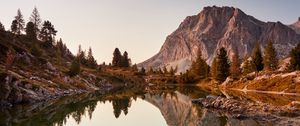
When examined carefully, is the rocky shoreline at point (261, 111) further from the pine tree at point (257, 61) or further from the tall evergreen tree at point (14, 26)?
the tall evergreen tree at point (14, 26)

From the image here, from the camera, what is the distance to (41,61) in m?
125

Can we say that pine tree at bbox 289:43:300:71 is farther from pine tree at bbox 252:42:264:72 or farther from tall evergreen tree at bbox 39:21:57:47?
Answer: tall evergreen tree at bbox 39:21:57:47

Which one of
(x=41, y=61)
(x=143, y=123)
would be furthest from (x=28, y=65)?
(x=143, y=123)

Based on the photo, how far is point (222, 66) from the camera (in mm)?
149250

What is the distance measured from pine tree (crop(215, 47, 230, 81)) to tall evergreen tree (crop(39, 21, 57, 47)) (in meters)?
90.1

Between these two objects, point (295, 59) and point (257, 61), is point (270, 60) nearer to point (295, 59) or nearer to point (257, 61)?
point (257, 61)

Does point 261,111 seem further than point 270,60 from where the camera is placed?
No

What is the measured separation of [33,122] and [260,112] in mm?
33348

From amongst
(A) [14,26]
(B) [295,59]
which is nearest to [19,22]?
(A) [14,26]

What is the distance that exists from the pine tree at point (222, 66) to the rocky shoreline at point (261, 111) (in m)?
86.3

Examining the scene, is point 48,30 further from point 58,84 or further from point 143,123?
point 143,123

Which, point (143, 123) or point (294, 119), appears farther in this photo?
point (143, 123)

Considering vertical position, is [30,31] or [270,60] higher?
[30,31]

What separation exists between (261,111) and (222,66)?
97388 millimetres
